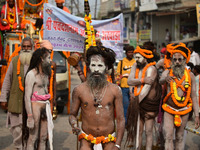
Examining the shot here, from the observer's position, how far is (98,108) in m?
3.88

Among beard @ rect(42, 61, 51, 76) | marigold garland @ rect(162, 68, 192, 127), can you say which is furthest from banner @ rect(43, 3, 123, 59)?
marigold garland @ rect(162, 68, 192, 127)

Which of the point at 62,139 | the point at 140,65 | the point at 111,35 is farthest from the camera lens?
the point at 111,35

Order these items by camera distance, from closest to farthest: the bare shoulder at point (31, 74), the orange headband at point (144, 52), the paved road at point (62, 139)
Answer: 1. the bare shoulder at point (31, 74)
2. the orange headband at point (144, 52)
3. the paved road at point (62, 139)

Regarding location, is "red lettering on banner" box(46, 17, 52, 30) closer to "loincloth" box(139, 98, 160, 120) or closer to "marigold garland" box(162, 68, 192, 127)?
"loincloth" box(139, 98, 160, 120)

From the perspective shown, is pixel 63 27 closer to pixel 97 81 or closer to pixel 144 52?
pixel 144 52

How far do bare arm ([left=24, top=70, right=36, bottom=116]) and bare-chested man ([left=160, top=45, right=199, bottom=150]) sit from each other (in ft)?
7.55

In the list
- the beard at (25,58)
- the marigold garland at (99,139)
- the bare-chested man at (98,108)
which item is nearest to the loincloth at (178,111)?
the bare-chested man at (98,108)

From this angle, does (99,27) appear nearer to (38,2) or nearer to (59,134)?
(59,134)

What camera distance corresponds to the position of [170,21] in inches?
1293

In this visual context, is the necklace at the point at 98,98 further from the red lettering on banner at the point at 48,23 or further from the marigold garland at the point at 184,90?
the red lettering on banner at the point at 48,23

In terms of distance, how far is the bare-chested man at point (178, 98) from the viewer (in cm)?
568

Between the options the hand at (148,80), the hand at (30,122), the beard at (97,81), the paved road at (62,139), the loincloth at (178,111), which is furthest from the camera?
the paved road at (62,139)

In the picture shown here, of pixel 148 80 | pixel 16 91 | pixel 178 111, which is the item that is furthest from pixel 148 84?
pixel 16 91

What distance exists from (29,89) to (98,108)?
1.73 metres
